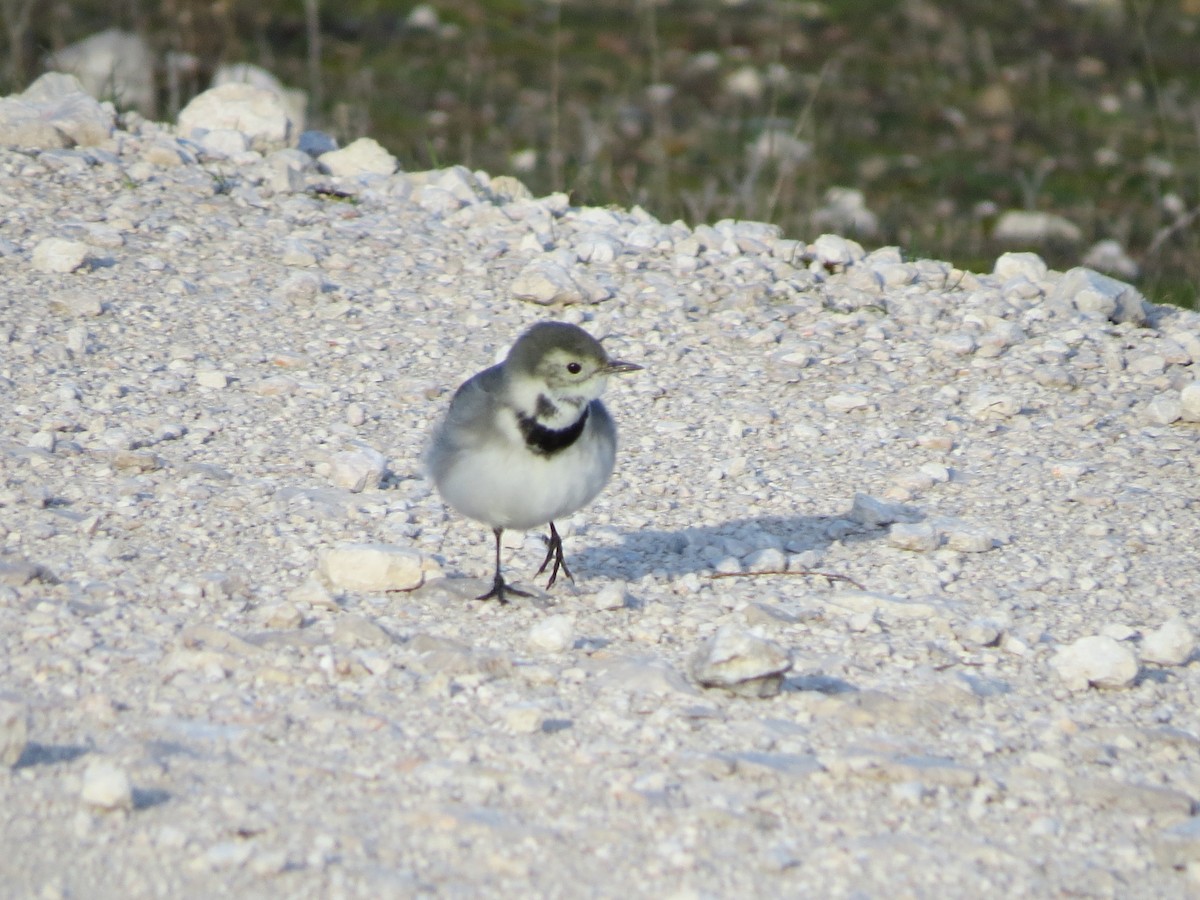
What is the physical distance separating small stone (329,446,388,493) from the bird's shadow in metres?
0.77

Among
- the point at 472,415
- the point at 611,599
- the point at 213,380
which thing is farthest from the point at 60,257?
the point at 611,599

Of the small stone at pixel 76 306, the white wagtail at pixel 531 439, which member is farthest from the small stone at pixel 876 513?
the small stone at pixel 76 306

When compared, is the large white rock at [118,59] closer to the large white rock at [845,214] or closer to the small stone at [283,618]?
the large white rock at [845,214]

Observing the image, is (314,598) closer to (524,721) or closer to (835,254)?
(524,721)

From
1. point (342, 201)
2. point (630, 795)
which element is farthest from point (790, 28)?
point (630, 795)

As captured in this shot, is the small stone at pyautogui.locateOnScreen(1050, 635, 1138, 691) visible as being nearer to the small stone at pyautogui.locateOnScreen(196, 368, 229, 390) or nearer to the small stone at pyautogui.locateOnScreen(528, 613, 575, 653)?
the small stone at pyautogui.locateOnScreen(528, 613, 575, 653)

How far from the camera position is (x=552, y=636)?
491cm

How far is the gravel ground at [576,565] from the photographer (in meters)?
3.87

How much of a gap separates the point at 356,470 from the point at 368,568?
3.00ft

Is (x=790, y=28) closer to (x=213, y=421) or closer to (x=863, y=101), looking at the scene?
(x=863, y=101)

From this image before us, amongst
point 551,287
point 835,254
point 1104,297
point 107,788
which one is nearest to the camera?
point 107,788

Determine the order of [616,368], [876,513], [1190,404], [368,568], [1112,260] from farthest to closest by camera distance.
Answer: [1112,260] < [1190,404] < [876,513] < [616,368] < [368,568]

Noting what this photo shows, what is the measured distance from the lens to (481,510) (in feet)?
17.3

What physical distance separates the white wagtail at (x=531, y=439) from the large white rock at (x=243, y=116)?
4160mm
